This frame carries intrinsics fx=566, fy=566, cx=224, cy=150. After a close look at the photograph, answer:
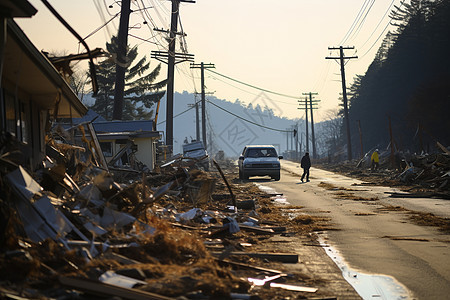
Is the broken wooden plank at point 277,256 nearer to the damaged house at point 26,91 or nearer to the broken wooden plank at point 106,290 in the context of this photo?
the broken wooden plank at point 106,290

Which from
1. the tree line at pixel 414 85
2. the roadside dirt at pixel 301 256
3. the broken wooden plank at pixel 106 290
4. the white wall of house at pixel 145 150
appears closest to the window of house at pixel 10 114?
the roadside dirt at pixel 301 256

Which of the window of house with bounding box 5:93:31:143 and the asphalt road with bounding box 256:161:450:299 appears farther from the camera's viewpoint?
the window of house with bounding box 5:93:31:143

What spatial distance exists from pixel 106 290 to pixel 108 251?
1.82m

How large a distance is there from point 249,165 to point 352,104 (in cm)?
7808

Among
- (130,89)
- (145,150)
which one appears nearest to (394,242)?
(145,150)

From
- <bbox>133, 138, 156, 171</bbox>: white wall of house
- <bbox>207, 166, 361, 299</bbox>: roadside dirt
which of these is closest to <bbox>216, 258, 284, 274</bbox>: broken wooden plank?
<bbox>207, 166, 361, 299</bbox>: roadside dirt

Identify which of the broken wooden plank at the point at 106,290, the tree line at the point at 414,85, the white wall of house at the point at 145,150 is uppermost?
the tree line at the point at 414,85

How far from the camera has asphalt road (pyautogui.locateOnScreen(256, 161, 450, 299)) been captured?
7.38m

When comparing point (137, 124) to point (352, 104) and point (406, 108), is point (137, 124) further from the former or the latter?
point (352, 104)

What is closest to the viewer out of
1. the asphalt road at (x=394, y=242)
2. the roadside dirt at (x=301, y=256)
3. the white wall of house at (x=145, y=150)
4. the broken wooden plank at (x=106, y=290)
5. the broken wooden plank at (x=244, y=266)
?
the broken wooden plank at (x=106, y=290)

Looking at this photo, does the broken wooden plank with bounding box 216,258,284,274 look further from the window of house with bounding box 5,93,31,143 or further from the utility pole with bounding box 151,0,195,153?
the utility pole with bounding box 151,0,195,153

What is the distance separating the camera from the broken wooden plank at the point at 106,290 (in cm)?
527

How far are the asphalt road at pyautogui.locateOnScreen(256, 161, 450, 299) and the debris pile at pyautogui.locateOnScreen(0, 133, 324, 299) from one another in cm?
134

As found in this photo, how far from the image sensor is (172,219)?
11.5 meters
